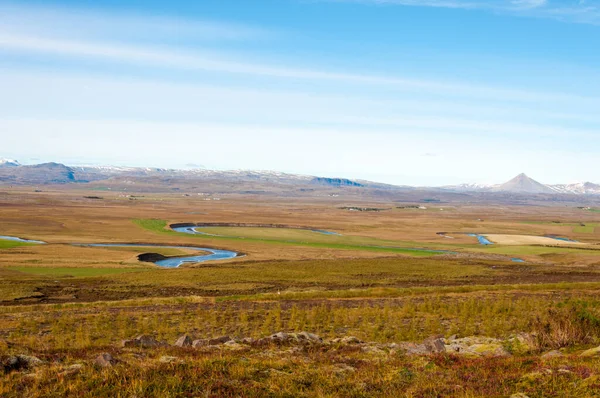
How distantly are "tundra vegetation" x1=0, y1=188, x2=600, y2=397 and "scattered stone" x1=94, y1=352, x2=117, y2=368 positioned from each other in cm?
5

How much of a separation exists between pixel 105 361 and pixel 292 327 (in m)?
13.3

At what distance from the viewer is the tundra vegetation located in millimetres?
10945

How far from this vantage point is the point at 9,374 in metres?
11.0

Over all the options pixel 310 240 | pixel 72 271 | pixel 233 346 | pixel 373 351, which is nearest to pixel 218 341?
pixel 233 346

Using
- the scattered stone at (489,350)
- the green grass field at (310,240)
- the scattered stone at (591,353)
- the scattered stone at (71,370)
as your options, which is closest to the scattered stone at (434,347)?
the scattered stone at (489,350)

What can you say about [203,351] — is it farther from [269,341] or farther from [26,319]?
[26,319]

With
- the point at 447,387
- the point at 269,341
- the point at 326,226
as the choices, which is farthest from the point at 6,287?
the point at 326,226

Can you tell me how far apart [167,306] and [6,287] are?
59.7ft

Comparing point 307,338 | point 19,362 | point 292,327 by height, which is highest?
point 19,362

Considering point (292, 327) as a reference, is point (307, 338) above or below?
above

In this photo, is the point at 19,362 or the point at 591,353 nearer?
the point at 19,362

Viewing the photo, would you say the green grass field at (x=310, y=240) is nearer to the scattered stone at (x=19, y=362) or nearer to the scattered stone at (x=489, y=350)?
the scattered stone at (x=489, y=350)

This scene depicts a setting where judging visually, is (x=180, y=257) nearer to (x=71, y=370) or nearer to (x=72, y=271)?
(x=72, y=271)

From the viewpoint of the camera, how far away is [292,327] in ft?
79.6
